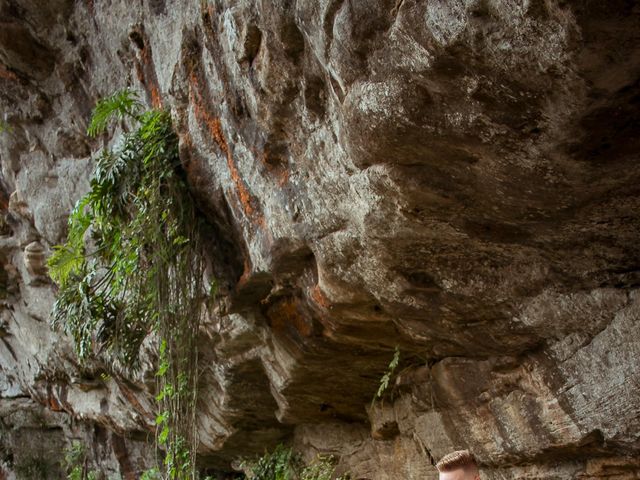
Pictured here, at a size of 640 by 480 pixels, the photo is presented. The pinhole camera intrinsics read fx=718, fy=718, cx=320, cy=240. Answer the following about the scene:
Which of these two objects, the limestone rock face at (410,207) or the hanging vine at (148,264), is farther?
the hanging vine at (148,264)

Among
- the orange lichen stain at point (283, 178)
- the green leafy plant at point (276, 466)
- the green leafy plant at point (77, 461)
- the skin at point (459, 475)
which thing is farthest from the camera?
the green leafy plant at point (77, 461)

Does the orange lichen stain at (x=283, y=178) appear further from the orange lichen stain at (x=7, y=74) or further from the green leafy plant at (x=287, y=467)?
the orange lichen stain at (x=7, y=74)

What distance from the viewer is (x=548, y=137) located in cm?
250

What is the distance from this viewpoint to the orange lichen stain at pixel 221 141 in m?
4.40

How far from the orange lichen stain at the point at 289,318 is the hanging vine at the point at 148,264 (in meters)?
0.59

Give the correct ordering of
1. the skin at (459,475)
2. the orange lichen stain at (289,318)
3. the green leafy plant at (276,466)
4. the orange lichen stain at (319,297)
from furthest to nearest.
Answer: the green leafy plant at (276,466) → the orange lichen stain at (289,318) → the orange lichen stain at (319,297) → the skin at (459,475)

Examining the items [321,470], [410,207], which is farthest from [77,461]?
[410,207]

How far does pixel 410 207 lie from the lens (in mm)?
3168

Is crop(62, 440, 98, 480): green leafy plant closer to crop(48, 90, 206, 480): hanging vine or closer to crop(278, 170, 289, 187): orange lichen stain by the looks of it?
crop(48, 90, 206, 480): hanging vine

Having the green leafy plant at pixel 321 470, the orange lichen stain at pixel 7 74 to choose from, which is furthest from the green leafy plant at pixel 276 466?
the orange lichen stain at pixel 7 74

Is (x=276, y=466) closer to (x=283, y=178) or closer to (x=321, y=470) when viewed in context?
(x=321, y=470)

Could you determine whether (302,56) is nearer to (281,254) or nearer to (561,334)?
(281,254)

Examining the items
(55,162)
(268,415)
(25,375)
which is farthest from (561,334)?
(25,375)

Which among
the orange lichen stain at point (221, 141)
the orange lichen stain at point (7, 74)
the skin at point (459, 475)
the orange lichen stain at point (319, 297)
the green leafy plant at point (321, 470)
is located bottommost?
the skin at point (459, 475)
